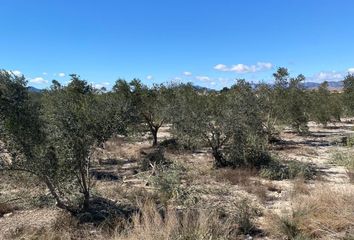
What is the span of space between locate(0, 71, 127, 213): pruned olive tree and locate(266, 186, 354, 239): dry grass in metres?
4.74

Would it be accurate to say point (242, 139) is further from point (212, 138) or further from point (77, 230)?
point (77, 230)

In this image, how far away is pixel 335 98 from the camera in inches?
1686

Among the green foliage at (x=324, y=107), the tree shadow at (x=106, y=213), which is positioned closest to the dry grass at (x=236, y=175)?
the tree shadow at (x=106, y=213)

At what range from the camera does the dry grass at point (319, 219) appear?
818 centimetres

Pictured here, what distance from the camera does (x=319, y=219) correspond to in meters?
8.55

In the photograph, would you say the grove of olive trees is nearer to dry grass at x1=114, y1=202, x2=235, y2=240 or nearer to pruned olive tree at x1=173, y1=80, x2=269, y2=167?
pruned olive tree at x1=173, y1=80, x2=269, y2=167

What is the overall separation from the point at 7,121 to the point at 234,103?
12572 millimetres

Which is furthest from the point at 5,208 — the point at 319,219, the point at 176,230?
the point at 319,219

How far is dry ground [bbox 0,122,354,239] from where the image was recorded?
9211mm

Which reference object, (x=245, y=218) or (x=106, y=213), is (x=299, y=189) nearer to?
(x=245, y=218)

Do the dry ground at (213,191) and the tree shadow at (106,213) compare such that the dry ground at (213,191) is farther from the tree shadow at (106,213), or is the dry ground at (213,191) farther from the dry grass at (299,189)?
the tree shadow at (106,213)

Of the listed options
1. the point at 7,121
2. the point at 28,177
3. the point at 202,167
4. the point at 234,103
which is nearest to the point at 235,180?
the point at 202,167

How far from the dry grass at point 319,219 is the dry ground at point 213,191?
0.06 feet

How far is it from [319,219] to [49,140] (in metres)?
6.17
